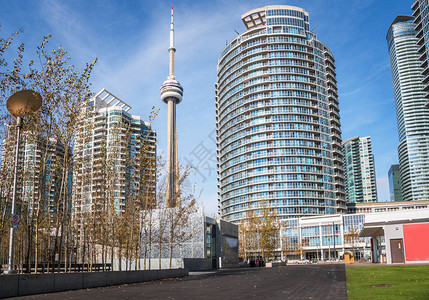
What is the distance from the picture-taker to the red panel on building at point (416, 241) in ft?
137

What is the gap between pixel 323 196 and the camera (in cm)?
12606

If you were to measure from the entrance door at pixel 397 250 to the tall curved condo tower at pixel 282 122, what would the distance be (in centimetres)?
7745

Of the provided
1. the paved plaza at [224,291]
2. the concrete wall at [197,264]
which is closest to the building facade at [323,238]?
the concrete wall at [197,264]

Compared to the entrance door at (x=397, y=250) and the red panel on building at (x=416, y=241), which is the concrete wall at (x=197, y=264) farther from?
the red panel on building at (x=416, y=241)

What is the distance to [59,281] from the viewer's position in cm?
1842

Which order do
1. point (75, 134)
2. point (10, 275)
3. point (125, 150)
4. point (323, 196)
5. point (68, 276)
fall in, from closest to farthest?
point (10, 275) → point (68, 276) → point (75, 134) → point (125, 150) → point (323, 196)

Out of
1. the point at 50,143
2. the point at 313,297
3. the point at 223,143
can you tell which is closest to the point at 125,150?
the point at 50,143

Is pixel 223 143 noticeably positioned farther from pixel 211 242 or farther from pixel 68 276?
pixel 68 276

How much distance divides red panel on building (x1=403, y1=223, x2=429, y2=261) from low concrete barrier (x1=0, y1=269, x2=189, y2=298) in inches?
1205

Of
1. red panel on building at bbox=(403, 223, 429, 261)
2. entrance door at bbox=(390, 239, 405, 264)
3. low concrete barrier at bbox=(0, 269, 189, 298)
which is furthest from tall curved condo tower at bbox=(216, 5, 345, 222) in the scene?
low concrete barrier at bbox=(0, 269, 189, 298)

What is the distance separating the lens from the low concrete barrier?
1556 cm

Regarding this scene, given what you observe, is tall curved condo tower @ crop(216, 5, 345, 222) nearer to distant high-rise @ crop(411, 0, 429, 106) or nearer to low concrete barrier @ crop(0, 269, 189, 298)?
distant high-rise @ crop(411, 0, 429, 106)

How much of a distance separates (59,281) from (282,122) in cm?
11586

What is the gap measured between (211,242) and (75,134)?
40447 millimetres
